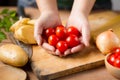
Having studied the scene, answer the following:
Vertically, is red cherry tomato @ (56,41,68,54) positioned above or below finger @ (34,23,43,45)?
below

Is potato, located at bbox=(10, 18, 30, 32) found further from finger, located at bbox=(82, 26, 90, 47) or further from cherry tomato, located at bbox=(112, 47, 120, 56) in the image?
cherry tomato, located at bbox=(112, 47, 120, 56)

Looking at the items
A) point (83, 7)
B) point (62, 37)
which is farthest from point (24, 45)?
point (83, 7)

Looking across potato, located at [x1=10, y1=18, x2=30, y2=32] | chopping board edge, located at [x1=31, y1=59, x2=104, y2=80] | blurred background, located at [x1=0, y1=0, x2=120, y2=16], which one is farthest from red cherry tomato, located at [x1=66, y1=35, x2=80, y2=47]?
blurred background, located at [x1=0, y1=0, x2=120, y2=16]

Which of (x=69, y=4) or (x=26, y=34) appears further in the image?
(x=69, y=4)

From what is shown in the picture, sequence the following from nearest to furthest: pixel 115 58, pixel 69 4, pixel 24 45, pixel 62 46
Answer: pixel 115 58 → pixel 62 46 → pixel 24 45 → pixel 69 4

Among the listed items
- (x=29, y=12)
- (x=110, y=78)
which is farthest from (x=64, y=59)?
(x=29, y=12)

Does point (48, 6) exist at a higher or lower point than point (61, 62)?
higher

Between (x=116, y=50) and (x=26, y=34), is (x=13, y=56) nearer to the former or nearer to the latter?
(x=26, y=34)

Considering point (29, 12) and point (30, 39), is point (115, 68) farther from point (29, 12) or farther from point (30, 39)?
point (29, 12)

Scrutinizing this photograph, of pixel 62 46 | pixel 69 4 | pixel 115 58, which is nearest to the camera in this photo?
pixel 115 58
